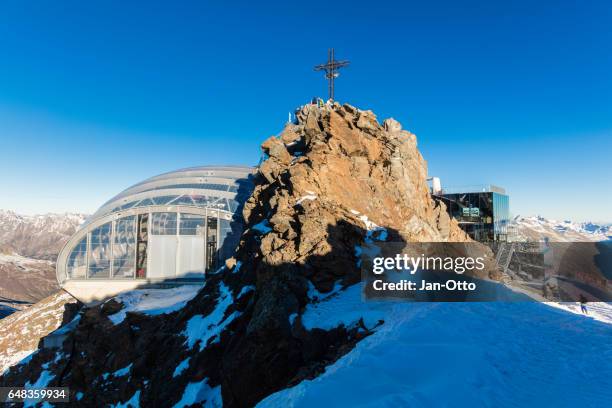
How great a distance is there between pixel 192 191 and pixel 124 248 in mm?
8210

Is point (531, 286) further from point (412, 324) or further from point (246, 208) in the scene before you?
point (246, 208)

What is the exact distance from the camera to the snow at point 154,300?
26.0 m

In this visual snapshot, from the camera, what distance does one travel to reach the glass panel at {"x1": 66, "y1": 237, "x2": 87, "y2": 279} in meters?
31.8

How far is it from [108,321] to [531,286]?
93.9 ft

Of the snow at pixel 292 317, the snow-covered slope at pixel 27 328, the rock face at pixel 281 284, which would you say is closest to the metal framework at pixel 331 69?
the rock face at pixel 281 284

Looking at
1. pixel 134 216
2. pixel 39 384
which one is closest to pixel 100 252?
pixel 134 216

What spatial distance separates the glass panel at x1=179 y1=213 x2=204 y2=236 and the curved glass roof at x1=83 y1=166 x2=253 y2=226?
1.22 meters

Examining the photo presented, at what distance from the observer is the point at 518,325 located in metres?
11.0

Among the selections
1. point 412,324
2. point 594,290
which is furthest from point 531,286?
point 412,324

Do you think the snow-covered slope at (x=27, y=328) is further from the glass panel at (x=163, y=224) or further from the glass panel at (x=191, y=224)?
the glass panel at (x=191, y=224)

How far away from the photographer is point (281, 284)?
14.3 metres

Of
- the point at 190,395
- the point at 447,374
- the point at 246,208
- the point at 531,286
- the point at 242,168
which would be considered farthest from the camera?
the point at 242,168

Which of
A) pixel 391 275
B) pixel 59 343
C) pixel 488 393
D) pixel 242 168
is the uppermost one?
pixel 242 168

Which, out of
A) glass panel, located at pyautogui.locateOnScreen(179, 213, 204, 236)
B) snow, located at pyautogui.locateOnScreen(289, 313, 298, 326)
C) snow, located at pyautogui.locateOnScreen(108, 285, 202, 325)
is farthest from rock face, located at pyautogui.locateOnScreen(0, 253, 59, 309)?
snow, located at pyautogui.locateOnScreen(289, 313, 298, 326)
